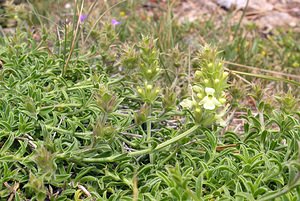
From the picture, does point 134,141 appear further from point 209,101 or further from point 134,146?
point 209,101

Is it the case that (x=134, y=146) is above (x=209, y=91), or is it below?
below

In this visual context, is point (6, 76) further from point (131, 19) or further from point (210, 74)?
point (131, 19)

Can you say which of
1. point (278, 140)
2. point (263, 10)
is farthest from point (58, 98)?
point (263, 10)

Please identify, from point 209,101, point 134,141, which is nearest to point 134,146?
point 134,141

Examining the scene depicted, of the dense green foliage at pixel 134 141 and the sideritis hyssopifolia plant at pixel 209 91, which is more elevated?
the sideritis hyssopifolia plant at pixel 209 91

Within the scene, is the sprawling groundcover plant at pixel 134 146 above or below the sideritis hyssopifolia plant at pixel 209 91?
below

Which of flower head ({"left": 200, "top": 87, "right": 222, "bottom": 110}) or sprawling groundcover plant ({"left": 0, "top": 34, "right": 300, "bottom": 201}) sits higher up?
flower head ({"left": 200, "top": 87, "right": 222, "bottom": 110})
